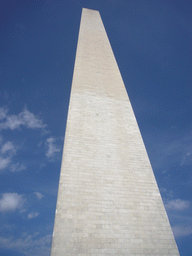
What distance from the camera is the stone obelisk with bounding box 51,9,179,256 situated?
17.8ft

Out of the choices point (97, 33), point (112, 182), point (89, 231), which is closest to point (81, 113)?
point (112, 182)

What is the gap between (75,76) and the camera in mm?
10891

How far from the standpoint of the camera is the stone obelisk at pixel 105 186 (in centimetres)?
543

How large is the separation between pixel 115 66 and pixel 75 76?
3.55m

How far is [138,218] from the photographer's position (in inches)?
241

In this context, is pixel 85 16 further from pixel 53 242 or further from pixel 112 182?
pixel 53 242

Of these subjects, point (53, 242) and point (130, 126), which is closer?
point (53, 242)

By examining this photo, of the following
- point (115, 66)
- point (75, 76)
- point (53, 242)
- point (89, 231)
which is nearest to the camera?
point (53, 242)

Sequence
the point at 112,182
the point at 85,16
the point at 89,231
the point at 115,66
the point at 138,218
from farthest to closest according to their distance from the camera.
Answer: the point at 85,16 → the point at 115,66 → the point at 112,182 → the point at 138,218 → the point at 89,231

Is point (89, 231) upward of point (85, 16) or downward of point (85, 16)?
downward

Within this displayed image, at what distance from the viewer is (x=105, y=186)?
6.67 meters

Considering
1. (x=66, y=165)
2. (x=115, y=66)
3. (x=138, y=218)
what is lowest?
(x=138, y=218)

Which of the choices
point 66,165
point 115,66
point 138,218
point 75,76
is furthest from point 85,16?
point 138,218

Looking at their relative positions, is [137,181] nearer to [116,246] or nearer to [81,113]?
[116,246]
